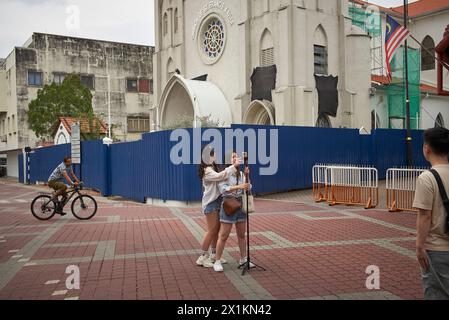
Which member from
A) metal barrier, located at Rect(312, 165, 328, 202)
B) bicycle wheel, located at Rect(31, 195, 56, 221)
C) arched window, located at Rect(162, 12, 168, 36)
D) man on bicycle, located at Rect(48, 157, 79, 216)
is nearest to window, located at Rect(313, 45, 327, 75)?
metal barrier, located at Rect(312, 165, 328, 202)

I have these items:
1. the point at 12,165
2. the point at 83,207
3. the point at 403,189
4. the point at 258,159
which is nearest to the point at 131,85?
the point at 12,165

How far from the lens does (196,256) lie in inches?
303

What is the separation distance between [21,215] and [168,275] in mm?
9363

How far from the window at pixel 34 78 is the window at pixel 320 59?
100 ft

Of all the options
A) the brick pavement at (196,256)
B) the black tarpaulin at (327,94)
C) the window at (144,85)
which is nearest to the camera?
the brick pavement at (196,256)

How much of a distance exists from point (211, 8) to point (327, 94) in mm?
10309

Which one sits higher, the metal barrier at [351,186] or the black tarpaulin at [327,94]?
the black tarpaulin at [327,94]

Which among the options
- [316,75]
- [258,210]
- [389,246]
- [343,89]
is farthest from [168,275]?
[343,89]

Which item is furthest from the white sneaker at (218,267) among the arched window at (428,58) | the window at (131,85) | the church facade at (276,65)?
the window at (131,85)

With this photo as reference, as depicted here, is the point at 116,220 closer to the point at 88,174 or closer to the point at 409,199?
the point at 409,199

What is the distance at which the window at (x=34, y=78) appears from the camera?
4453cm

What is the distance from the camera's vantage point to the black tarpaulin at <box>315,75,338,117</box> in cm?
2575

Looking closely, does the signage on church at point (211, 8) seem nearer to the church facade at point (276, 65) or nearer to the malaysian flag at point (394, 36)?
the church facade at point (276, 65)

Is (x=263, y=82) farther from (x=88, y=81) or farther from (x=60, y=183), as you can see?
(x=88, y=81)
